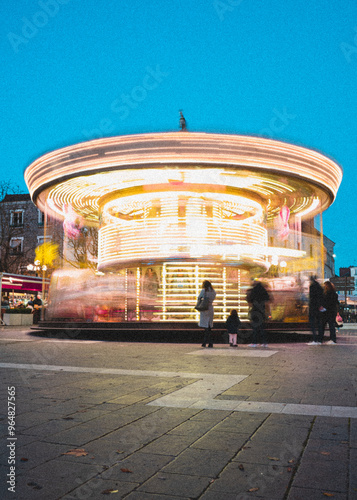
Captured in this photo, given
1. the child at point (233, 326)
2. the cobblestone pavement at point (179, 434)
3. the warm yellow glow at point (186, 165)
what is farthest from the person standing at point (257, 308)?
the cobblestone pavement at point (179, 434)

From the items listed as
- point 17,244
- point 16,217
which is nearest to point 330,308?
point 17,244

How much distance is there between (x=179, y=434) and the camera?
3902 mm

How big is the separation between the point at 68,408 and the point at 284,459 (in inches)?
94.7

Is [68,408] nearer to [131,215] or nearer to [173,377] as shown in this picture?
[173,377]

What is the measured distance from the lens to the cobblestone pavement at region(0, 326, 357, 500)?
284 centimetres

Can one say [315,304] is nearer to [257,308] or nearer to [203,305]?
[257,308]

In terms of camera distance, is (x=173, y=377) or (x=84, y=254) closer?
(x=173, y=377)

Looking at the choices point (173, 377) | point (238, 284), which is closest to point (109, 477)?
point (173, 377)

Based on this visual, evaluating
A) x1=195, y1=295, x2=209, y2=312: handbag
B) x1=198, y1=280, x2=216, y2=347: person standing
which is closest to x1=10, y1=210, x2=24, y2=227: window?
x1=198, y1=280, x2=216, y2=347: person standing

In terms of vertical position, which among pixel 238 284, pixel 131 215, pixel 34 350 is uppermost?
pixel 131 215

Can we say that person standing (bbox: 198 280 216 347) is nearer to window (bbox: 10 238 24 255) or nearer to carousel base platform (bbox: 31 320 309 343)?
carousel base platform (bbox: 31 320 309 343)

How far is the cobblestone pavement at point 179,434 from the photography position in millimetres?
2844

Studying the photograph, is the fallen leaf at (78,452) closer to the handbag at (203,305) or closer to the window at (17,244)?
the handbag at (203,305)

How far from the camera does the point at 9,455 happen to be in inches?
133
